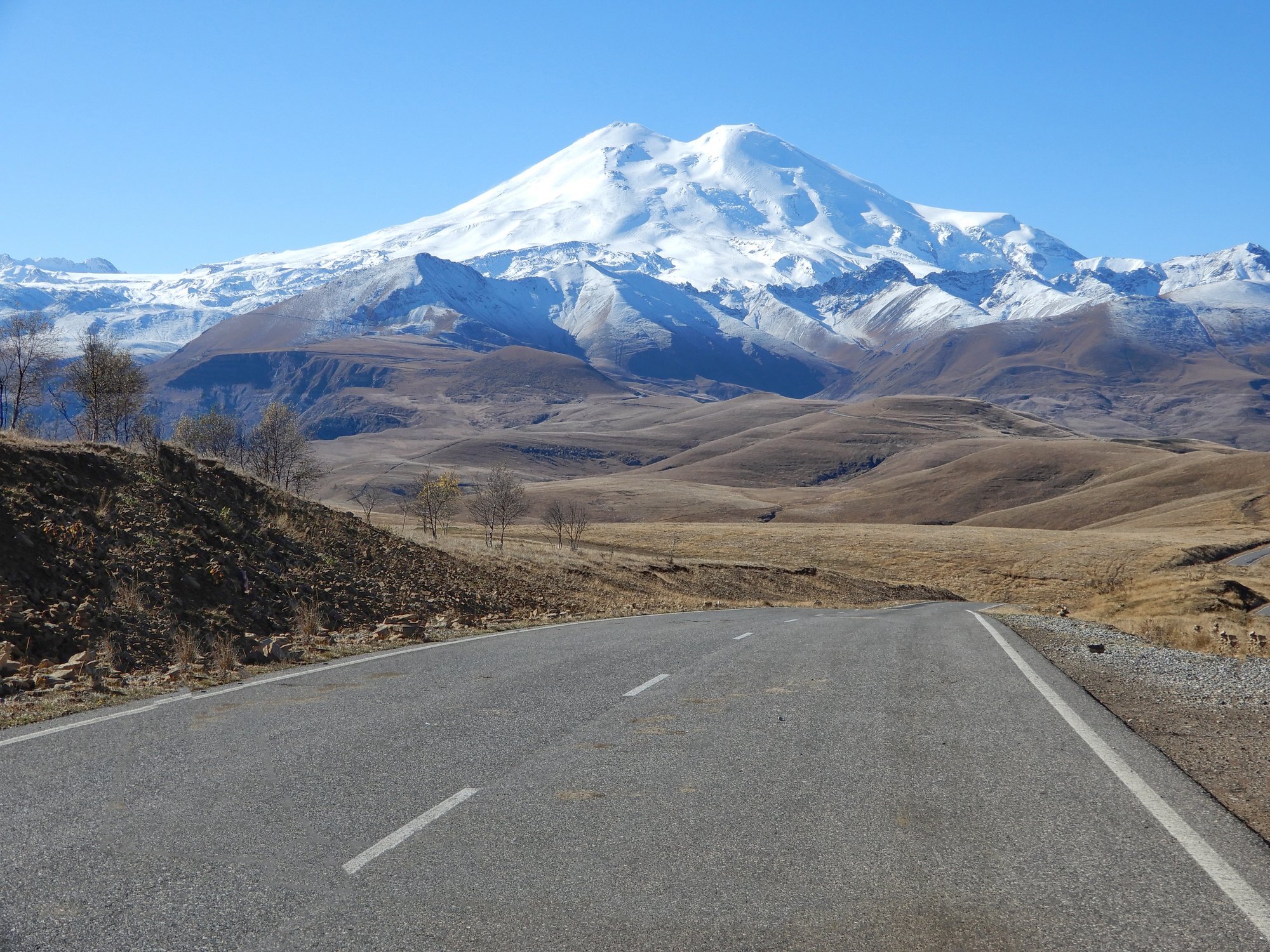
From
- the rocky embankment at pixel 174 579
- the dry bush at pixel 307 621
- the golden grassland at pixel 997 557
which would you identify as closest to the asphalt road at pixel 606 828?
the rocky embankment at pixel 174 579

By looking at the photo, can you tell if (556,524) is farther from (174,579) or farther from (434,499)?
(174,579)

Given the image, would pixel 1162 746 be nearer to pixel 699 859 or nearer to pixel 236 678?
pixel 699 859

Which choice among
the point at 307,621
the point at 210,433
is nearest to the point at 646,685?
the point at 307,621

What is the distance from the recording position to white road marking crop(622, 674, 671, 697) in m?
10.9

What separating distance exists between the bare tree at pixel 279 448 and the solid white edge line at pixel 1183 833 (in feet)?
231

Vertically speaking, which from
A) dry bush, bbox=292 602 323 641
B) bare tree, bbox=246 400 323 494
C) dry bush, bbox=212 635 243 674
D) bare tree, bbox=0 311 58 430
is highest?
bare tree, bbox=0 311 58 430

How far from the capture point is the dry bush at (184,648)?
12492mm

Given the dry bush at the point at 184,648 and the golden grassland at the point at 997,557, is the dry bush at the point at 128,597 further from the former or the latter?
the golden grassland at the point at 997,557

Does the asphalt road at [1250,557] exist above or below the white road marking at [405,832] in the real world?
below

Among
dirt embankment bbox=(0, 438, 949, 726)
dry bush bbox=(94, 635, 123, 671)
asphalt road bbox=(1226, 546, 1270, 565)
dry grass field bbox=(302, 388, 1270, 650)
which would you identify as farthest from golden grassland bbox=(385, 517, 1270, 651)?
dry bush bbox=(94, 635, 123, 671)

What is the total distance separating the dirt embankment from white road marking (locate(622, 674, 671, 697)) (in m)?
4.64

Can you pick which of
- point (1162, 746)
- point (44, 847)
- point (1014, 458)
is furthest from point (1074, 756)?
point (1014, 458)

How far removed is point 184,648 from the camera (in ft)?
41.8

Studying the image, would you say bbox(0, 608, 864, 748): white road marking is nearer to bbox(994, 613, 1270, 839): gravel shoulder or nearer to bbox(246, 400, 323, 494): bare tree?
bbox(994, 613, 1270, 839): gravel shoulder
